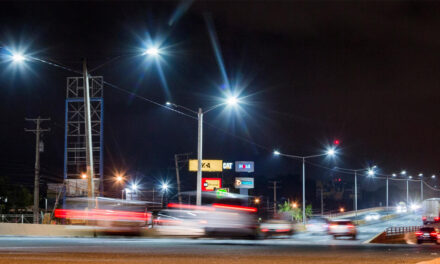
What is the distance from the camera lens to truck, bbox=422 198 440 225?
258 feet

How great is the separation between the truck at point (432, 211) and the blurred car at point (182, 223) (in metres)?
58.1

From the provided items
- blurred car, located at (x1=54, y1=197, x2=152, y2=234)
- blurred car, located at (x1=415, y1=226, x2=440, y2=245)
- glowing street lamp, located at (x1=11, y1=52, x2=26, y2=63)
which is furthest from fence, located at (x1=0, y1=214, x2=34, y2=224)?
blurred car, located at (x1=415, y1=226, x2=440, y2=245)

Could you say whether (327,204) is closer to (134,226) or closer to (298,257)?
(134,226)

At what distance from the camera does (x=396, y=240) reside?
53.8m

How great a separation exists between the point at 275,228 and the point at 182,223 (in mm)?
7857

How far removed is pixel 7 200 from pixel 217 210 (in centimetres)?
5012

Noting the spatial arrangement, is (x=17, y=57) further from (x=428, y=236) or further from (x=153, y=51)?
(x=428, y=236)

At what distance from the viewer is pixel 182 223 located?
2791cm

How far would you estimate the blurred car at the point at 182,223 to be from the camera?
27.3m

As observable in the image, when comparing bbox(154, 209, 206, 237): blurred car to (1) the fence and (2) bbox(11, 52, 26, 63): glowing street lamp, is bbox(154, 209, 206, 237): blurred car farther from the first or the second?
(1) the fence

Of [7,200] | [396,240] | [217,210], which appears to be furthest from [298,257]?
[7,200]

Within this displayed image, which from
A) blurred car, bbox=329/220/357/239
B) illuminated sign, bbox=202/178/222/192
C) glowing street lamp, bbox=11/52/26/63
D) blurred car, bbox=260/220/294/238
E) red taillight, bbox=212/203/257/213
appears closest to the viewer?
glowing street lamp, bbox=11/52/26/63

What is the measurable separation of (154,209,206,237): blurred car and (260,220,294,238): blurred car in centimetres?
407

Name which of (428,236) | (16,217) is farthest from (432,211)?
(16,217)
